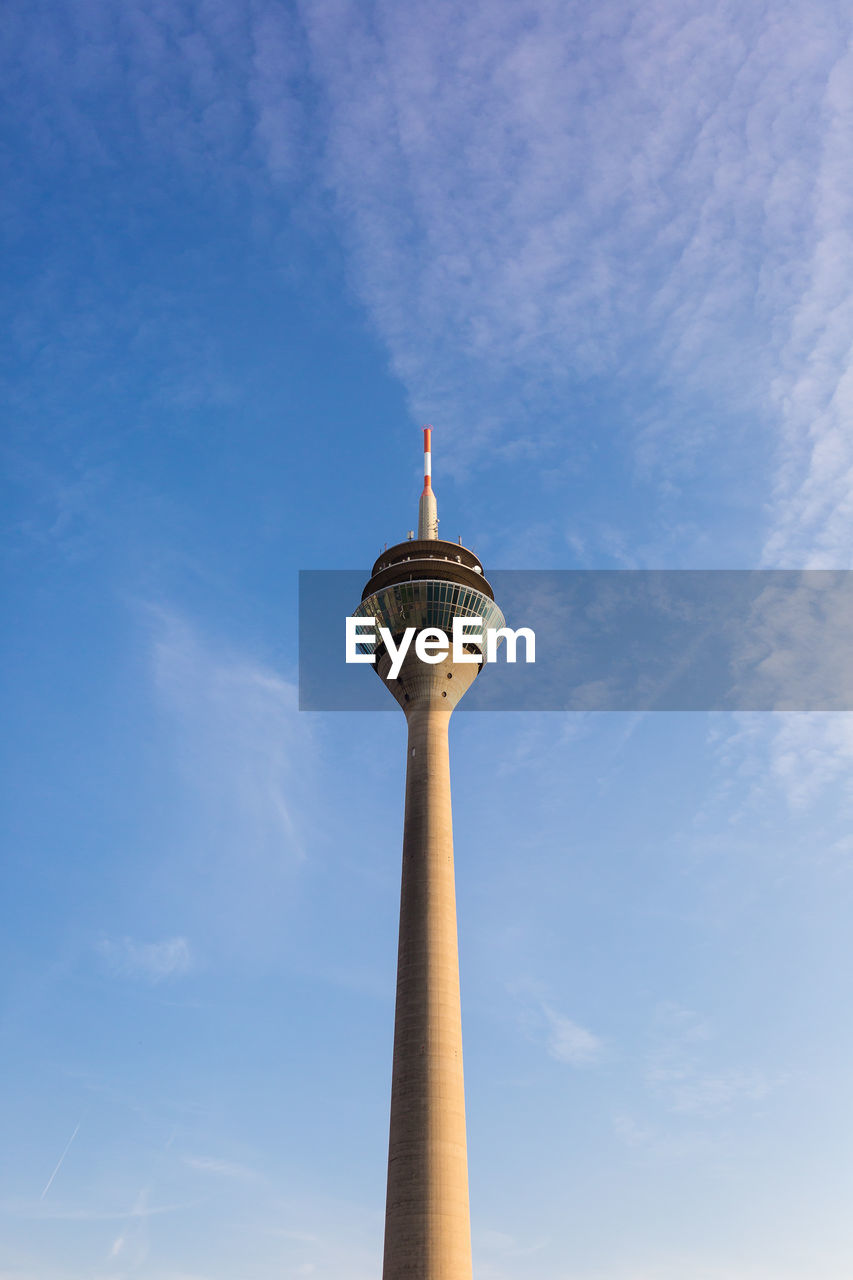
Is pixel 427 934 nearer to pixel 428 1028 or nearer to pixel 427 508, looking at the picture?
pixel 428 1028

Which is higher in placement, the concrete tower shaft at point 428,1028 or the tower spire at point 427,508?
the tower spire at point 427,508

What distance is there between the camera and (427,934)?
66.7m

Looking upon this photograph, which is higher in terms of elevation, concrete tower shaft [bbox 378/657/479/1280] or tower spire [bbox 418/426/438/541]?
tower spire [bbox 418/426/438/541]

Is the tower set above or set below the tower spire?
below

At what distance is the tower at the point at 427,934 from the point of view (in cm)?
5812

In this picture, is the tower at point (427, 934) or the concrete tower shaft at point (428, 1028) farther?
the tower at point (427, 934)

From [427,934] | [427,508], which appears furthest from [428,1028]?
[427,508]

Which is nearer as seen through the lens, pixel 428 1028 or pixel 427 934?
pixel 428 1028

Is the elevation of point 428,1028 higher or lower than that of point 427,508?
lower

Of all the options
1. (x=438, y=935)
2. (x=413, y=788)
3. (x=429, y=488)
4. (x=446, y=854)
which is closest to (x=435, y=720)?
(x=413, y=788)

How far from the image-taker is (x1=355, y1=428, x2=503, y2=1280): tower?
58125 millimetres

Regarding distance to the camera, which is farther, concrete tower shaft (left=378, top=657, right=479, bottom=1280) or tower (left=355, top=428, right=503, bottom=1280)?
tower (left=355, top=428, right=503, bottom=1280)

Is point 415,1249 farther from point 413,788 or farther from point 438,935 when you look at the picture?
point 413,788

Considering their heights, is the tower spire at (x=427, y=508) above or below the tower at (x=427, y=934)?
above
